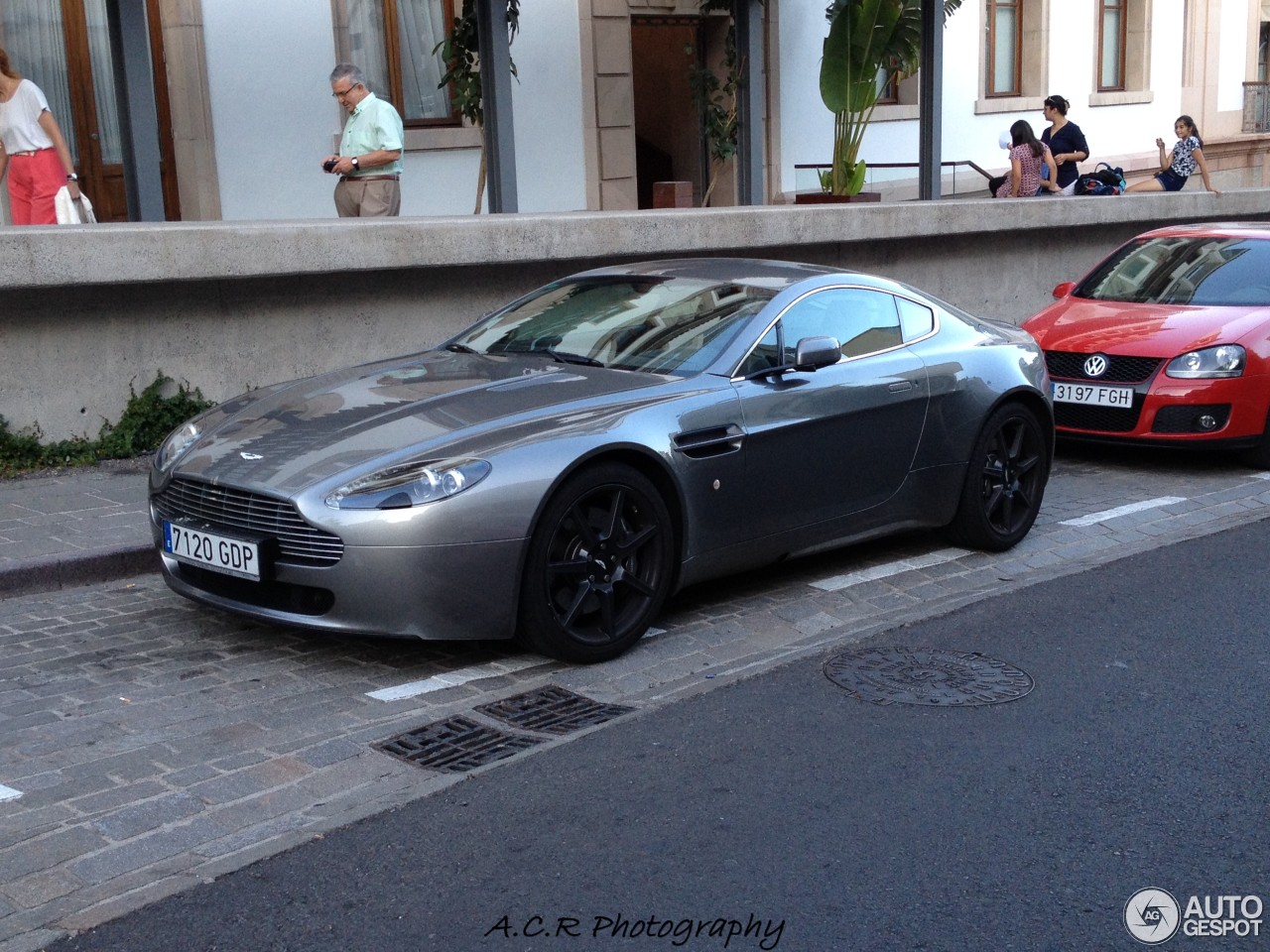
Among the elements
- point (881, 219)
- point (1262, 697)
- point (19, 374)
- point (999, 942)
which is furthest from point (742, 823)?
point (881, 219)

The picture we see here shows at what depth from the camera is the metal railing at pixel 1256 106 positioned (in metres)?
28.0

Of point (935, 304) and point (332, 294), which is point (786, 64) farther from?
point (935, 304)

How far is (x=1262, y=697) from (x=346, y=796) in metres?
3.20

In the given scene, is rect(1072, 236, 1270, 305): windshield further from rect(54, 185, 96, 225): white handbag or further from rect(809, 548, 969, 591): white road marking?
rect(54, 185, 96, 225): white handbag

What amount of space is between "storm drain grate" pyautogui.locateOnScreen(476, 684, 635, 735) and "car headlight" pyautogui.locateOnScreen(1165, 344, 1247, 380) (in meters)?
5.43

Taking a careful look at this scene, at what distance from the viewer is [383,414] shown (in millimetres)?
5660

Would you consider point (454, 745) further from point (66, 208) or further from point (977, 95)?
point (977, 95)

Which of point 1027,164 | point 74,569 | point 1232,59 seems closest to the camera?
point 74,569

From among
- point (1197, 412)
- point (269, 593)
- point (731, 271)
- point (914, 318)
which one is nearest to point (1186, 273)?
point (1197, 412)

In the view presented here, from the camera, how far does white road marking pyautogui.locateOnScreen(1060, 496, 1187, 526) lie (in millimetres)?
7994

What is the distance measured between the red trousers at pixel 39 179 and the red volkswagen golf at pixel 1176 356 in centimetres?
A: 665

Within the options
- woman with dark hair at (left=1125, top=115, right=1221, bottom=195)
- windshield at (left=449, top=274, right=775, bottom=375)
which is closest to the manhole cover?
windshield at (left=449, top=274, right=775, bottom=375)

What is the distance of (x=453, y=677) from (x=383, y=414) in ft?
3.49

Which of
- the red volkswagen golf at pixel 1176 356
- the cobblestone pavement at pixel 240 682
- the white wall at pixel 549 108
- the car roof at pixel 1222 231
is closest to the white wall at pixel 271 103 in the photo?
the white wall at pixel 549 108
